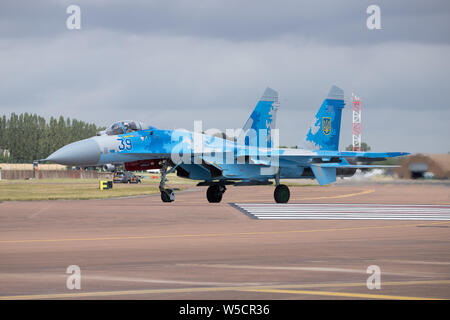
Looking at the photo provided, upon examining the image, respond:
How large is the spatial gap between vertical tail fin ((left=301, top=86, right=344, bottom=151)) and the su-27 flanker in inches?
1.9

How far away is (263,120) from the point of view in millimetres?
30938

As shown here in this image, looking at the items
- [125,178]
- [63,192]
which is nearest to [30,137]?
[125,178]

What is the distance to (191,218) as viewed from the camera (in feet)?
64.6

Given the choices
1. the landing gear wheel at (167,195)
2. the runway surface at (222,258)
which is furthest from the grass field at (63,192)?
the runway surface at (222,258)

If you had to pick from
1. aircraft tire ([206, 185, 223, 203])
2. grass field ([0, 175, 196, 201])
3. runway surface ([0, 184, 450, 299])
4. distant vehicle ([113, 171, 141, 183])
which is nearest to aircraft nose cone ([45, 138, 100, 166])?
runway surface ([0, 184, 450, 299])

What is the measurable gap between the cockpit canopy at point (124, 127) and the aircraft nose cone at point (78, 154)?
948 mm

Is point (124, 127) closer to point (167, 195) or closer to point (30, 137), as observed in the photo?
point (167, 195)

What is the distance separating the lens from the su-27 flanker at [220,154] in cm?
2472

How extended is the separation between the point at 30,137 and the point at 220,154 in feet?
372

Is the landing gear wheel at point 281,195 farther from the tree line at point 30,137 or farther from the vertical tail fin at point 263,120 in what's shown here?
the tree line at point 30,137
